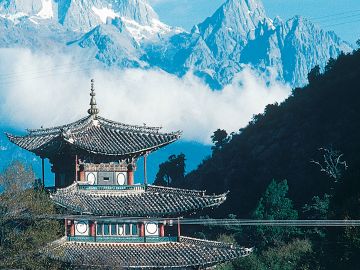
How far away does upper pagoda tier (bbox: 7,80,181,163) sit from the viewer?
182 ft

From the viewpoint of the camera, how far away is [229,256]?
5531cm

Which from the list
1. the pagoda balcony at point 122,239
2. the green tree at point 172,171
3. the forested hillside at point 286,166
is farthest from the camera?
the green tree at point 172,171

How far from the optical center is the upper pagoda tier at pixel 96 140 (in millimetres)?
55406

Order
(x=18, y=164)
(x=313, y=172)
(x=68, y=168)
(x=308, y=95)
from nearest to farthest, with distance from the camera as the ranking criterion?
(x=18, y=164) → (x=68, y=168) → (x=313, y=172) → (x=308, y=95)

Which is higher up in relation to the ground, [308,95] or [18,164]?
[308,95]

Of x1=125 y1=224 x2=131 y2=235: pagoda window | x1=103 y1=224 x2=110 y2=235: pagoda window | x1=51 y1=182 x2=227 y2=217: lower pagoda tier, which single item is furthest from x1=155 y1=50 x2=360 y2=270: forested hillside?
x1=103 y1=224 x2=110 y2=235: pagoda window

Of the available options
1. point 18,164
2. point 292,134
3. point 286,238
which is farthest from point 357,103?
point 18,164

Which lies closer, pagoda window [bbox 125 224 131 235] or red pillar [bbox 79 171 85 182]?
pagoda window [bbox 125 224 131 235]

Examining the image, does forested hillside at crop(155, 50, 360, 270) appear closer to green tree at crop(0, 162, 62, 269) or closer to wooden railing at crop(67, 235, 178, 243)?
wooden railing at crop(67, 235, 178, 243)

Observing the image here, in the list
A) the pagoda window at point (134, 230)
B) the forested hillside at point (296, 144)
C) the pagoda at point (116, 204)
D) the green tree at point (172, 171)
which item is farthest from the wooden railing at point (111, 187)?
the green tree at point (172, 171)

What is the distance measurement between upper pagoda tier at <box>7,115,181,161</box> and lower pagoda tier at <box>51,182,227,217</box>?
2.43 m

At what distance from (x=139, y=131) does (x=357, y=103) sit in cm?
8309

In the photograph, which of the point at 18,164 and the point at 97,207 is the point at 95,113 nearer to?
the point at 97,207

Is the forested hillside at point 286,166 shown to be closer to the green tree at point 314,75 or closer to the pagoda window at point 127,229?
the green tree at point 314,75
